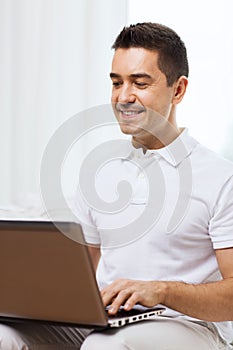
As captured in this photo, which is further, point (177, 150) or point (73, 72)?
point (73, 72)

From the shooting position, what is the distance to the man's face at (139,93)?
182cm

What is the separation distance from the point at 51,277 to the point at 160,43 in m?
0.74

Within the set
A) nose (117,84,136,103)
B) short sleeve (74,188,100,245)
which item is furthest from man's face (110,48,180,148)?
short sleeve (74,188,100,245)

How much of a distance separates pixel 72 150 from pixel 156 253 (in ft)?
4.00

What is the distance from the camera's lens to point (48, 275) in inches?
55.5

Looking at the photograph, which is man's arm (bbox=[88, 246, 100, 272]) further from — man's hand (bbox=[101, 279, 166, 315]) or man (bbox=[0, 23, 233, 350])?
man's hand (bbox=[101, 279, 166, 315])

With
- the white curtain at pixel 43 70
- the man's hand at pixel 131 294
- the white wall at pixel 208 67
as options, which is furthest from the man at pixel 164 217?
the white curtain at pixel 43 70

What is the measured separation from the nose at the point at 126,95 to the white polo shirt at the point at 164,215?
0.14m

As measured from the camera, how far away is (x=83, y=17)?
117 inches

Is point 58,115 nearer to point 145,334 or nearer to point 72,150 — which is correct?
point 72,150

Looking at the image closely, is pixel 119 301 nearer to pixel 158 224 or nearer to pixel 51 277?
pixel 51 277

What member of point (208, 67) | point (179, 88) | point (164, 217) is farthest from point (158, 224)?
point (208, 67)

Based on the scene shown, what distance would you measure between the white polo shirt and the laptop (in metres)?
0.27

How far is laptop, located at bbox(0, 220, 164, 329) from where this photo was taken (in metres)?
1.36
